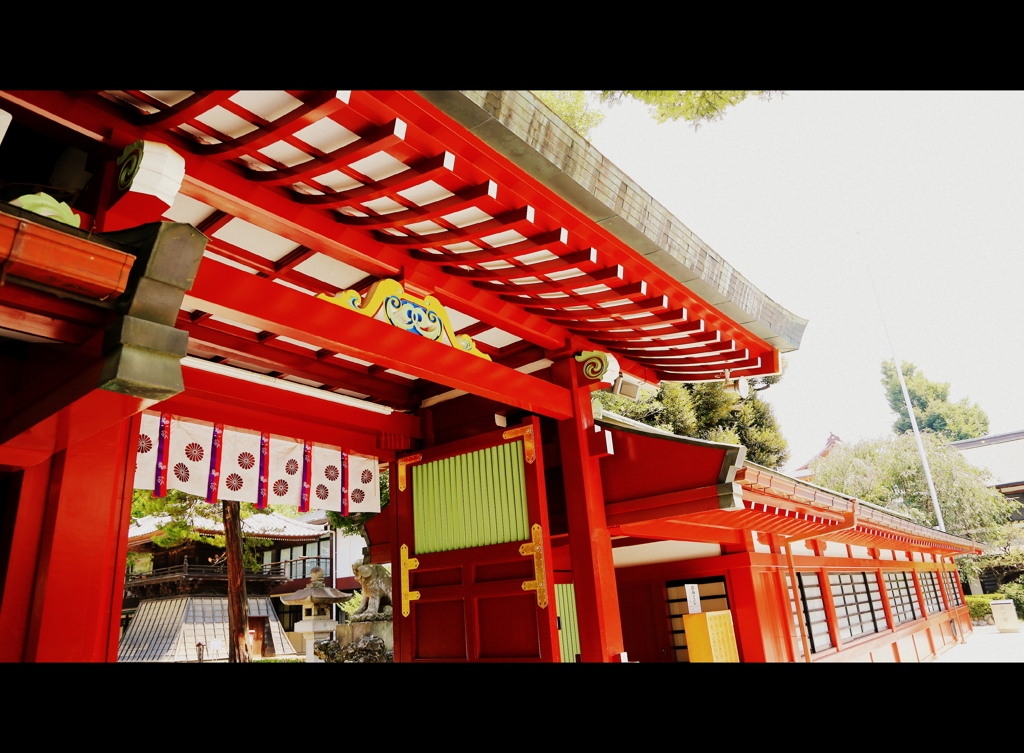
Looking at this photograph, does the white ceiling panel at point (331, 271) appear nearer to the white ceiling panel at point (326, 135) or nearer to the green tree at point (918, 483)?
the white ceiling panel at point (326, 135)

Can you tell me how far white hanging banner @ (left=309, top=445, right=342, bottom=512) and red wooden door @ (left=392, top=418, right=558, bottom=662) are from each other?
701 millimetres

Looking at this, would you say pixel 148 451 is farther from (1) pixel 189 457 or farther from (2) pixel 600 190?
(2) pixel 600 190

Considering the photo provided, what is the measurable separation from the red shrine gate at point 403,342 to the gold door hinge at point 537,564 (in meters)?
0.02

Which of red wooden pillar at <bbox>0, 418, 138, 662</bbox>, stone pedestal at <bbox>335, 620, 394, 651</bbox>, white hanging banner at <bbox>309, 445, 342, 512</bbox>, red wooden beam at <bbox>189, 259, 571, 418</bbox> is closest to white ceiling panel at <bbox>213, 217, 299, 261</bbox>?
red wooden beam at <bbox>189, 259, 571, 418</bbox>

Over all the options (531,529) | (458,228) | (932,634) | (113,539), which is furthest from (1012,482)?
(113,539)

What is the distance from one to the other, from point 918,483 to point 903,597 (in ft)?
33.2

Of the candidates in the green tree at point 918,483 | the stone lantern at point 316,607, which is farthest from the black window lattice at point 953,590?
the stone lantern at point 316,607

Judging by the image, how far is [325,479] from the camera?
20.5 feet

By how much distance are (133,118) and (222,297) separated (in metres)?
0.86

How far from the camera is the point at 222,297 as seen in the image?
3051 millimetres

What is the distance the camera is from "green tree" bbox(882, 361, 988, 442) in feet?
130

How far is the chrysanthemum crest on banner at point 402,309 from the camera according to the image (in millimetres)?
3748

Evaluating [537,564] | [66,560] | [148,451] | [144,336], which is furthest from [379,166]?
[148,451]
